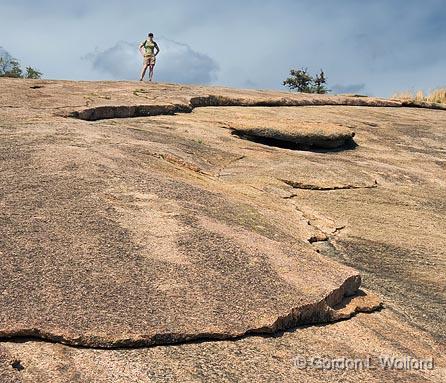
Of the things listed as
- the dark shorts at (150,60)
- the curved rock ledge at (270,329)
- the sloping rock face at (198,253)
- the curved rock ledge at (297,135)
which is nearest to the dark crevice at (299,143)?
the curved rock ledge at (297,135)

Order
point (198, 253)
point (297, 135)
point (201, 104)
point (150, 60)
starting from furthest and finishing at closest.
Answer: point (150, 60)
point (201, 104)
point (297, 135)
point (198, 253)

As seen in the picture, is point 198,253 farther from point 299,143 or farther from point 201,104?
point 201,104

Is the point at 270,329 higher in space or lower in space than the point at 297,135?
lower

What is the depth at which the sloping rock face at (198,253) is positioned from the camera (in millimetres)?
3809

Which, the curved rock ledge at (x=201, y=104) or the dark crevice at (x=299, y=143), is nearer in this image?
the curved rock ledge at (x=201, y=104)

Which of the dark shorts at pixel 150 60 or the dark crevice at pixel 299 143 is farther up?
the dark shorts at pixel 150 60

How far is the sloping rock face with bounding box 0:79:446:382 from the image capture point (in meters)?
3.81

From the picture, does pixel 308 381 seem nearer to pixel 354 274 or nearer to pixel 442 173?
pixel 354 274

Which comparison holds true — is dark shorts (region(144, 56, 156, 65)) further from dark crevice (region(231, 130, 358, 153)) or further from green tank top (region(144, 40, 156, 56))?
dark crevice (region(231, 130, 358, 153))

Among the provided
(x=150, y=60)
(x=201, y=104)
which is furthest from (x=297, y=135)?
(x=150, y=60)

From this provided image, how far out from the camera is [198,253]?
4.98 m

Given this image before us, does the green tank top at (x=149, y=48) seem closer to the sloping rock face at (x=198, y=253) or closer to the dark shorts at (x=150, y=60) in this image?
the dark shorts at (x=150, y=60)

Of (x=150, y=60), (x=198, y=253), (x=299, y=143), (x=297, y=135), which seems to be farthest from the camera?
(x=150, y=60)

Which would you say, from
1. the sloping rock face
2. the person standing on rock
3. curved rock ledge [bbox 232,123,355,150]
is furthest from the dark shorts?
the sloping rock face
